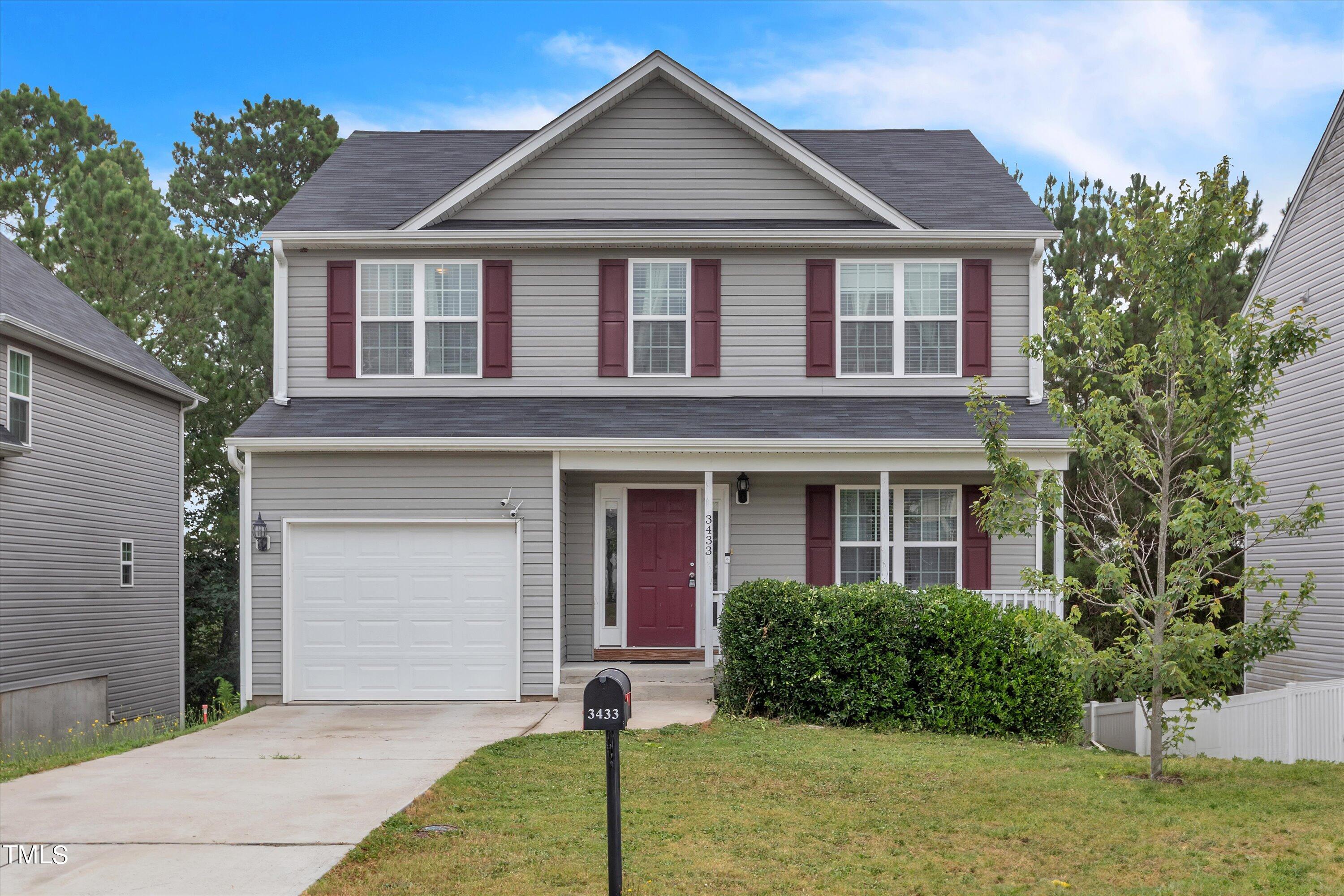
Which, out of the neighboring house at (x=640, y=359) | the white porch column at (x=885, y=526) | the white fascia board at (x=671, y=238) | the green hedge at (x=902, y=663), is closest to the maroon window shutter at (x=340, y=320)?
the neighboring house at (x=640, y=359)

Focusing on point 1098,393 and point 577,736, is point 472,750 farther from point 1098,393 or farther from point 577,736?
point 1098,393

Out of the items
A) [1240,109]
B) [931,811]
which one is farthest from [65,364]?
[1240,109]

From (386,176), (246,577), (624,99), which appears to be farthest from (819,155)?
(246,577)

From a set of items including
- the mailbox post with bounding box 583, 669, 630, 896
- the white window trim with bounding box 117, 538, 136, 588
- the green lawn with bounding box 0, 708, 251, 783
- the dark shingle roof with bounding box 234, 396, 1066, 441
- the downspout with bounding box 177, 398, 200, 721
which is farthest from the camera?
the downspout with bounding box 177, 398, 200, 721

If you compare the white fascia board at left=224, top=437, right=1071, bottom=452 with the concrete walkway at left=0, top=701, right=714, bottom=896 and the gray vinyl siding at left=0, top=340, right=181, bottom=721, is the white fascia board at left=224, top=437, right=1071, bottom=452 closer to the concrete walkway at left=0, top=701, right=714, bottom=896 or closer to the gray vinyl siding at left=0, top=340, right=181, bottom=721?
the concrete walkway at left=0, top=701, right=714, bottom=896

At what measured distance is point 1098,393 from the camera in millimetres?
8414

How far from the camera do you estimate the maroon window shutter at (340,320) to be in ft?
46.4

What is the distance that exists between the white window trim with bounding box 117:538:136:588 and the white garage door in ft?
17.7

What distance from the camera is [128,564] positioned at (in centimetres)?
1719

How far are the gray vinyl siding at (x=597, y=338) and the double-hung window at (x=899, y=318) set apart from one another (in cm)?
15

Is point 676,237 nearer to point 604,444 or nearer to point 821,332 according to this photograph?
point 821,332

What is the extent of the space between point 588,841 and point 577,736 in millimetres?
3915

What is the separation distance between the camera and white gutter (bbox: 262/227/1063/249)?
45.7 feet

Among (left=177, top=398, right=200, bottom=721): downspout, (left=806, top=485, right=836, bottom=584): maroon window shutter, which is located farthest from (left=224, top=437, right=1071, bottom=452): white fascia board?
(left=177, top=398, right=200, bottom=721): downspout
